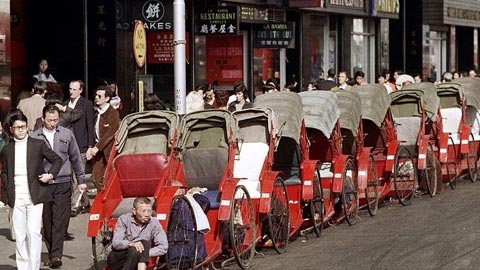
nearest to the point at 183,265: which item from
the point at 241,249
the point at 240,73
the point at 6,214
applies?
the point at 241,249

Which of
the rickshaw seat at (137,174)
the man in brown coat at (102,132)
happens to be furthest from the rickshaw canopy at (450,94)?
the rickshaw seat at (137,174)

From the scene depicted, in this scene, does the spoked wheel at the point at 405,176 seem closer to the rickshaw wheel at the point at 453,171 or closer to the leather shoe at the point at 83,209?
the rickshaw wheel at the point at 453,171

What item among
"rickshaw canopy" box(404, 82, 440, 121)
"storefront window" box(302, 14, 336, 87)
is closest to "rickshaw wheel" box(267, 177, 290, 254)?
"rickshaw canopy" box(404, 82, 440, 121)

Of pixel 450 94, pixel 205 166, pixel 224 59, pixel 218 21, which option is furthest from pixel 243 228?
pixel 224 59

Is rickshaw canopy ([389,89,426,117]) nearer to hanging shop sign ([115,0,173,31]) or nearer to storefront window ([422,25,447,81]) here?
hanging shop sign ([115,0,173,31])

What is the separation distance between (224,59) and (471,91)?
794cm

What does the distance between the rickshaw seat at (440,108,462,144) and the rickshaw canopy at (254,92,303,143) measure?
6443 millimetres

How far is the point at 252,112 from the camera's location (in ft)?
49.6

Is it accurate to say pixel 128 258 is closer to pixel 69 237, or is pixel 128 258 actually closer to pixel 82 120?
pixel 69 237

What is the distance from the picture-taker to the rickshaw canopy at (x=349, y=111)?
17922 mm

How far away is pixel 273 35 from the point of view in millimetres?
30047

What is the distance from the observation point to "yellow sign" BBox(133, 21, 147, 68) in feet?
74.7

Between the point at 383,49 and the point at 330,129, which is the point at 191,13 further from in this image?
the point at 383,49

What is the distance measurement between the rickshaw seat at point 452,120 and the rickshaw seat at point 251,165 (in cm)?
798
